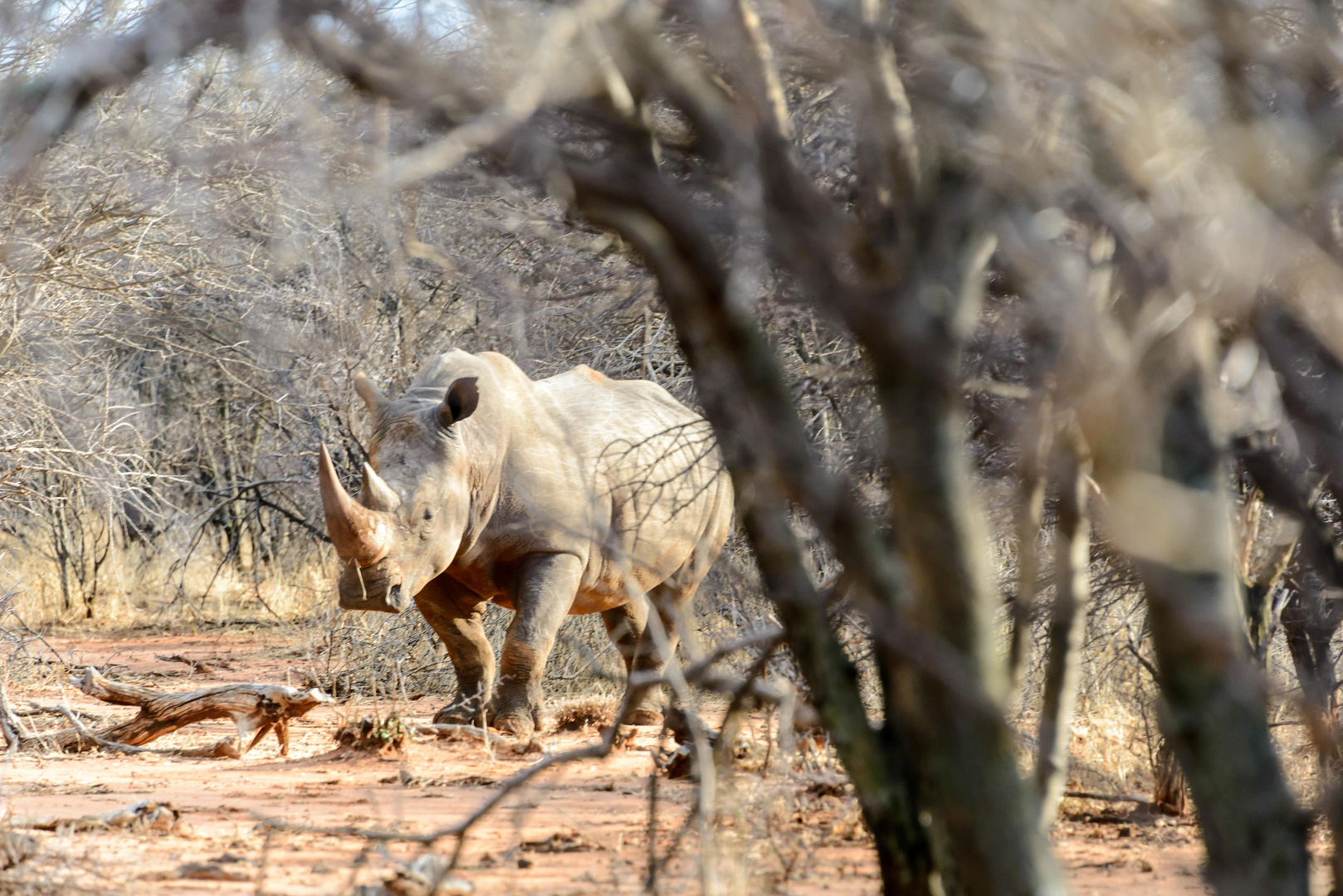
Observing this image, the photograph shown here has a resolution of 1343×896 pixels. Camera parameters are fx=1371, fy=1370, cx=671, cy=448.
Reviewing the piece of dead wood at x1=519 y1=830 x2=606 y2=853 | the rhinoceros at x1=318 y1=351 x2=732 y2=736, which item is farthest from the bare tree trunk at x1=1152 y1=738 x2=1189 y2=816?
the rhinoceros at x1=318 y1=351 x2=732 y2=736

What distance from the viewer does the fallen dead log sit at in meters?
6.55

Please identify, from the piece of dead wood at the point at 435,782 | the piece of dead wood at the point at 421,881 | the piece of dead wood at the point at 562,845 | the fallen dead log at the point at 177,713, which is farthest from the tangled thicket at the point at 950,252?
the fallen dead log at the point at 177,713

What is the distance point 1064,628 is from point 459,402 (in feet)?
15.1

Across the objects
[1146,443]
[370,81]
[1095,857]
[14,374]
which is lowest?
[1095,857]

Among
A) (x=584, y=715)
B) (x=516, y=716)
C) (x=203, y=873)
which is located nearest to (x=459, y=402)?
(x=516, y=716)

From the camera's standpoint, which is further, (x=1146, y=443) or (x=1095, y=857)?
(x=1095, y=857)

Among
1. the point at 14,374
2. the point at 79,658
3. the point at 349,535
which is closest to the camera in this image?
the point at 349,535

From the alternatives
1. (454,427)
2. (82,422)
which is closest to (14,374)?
(82,422)

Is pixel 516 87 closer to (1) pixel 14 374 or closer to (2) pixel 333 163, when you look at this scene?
(2) pixel 333 163

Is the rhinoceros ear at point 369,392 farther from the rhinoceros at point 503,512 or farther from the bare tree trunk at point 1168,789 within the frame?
the bare tree trunk at point 1168,789

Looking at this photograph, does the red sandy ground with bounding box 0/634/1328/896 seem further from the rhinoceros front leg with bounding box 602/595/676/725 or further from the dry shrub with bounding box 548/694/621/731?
the rhinoceros front leg with bounding box 602/595/676/725

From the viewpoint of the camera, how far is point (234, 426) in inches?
606

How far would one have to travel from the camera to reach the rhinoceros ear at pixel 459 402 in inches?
268

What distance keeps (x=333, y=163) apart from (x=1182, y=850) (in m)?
3.53
